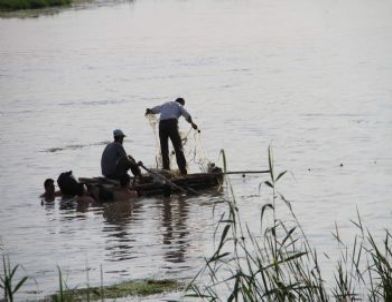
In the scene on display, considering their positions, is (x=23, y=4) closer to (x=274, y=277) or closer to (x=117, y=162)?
(x=117, y=162)

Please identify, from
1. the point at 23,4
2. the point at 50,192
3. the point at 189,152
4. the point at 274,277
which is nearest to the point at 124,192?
the point at 50,192

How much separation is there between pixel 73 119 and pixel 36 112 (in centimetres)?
220

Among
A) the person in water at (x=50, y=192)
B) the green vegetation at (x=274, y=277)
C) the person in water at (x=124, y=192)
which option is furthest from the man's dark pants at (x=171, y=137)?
the green vegetation at (x=274, y=277)

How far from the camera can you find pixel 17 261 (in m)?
13.4

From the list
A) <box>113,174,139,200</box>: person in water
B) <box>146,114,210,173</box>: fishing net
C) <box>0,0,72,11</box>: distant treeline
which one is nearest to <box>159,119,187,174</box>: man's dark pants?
<box>146,114,210,173</box>: fishing net

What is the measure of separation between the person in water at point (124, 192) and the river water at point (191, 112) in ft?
0.44

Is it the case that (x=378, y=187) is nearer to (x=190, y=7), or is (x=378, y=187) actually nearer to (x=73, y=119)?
(x=73, y=119)

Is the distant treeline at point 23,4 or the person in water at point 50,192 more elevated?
the distant treeline at point 23,4

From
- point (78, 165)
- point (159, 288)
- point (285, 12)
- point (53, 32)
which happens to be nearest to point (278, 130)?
point (78, 165)

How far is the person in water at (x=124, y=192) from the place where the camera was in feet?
55.3

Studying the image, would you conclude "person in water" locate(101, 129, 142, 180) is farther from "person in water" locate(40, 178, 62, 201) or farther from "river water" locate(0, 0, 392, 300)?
"person in water" locate(40, 178, 62, 201)

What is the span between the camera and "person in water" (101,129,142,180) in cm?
1673

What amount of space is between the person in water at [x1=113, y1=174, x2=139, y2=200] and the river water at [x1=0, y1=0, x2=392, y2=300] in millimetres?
134

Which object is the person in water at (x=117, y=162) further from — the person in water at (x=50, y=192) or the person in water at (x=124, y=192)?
the person in water at (x=50, y=192)
